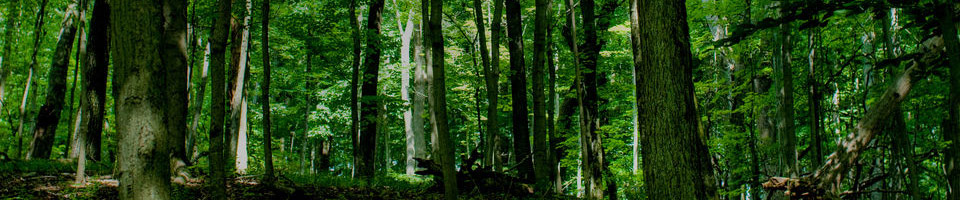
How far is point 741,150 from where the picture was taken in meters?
9.24

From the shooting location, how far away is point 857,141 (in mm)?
4914

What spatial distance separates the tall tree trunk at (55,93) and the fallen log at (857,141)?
43.0ft

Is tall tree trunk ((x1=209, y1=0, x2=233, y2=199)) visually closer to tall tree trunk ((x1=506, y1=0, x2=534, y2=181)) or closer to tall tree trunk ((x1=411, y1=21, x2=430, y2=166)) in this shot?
tall tree trunk ((x1=506, y1=0, x2=534, y2=181))

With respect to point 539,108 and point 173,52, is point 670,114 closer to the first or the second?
point 539,108

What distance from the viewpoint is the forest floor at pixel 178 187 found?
5727 millimetres

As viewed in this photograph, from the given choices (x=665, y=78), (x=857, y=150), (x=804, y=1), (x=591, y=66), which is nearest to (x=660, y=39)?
(x=665, y=78)

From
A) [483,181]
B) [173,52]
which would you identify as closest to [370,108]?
[483,181]

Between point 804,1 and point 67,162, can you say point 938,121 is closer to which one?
point 804,1

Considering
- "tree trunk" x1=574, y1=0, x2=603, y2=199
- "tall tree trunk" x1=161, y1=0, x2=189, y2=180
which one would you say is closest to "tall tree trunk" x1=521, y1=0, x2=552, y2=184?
"tree trunk" x1=574, y1=0, x2=603, y2=199

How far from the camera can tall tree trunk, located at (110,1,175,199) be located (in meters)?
2.75

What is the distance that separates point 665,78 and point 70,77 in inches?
1082

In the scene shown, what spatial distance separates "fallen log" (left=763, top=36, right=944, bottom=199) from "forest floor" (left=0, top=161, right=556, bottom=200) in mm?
3610

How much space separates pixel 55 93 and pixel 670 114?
12.7 metres

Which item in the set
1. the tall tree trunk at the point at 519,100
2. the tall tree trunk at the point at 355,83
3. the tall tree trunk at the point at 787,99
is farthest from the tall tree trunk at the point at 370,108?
the tall tree trunk at the point at 787,99
